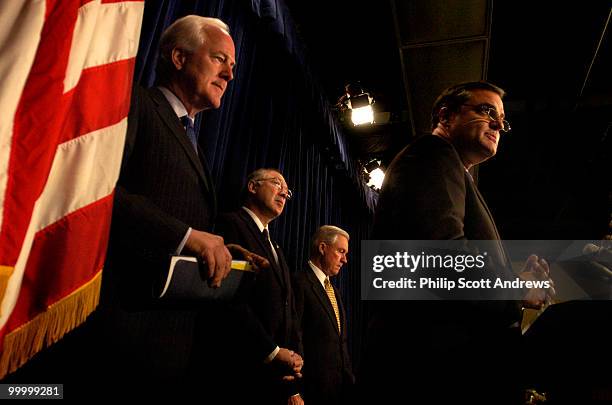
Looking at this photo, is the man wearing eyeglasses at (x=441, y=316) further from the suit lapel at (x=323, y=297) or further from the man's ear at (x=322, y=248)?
the man's ear at (x=322, y=248)

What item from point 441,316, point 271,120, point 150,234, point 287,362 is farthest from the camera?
point 271,120

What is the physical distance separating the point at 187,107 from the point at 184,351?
2.35 feet

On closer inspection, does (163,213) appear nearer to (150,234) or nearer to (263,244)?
(150,234)

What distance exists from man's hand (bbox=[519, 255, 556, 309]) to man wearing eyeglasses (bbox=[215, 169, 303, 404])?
3.06 ft

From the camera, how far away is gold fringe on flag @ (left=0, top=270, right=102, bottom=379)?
2.61ft

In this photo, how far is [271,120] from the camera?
325 centimetres

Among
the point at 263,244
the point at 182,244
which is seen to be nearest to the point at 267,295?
the point at 263,244

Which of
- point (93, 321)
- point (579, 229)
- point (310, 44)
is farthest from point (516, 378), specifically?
point (579, 229)

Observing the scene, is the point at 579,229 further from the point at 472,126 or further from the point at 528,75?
the point at 472,126

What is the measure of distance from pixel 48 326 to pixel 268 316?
107 centimetres

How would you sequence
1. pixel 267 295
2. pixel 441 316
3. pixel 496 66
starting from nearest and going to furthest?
1. pixel 441 316
2. pixel 267 295
3. pixel 496 66

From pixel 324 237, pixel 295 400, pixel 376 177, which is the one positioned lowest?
pixel 295 400

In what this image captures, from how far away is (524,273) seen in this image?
1.26m

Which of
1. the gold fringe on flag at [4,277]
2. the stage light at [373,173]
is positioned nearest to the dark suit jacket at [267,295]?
the gold fringe on flag at [4,277]
